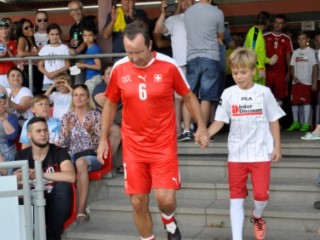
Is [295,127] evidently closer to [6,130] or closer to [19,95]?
[19,95]

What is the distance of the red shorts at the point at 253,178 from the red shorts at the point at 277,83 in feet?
14.3

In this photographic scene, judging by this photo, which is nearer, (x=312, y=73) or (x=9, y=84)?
(x=9, y=84)

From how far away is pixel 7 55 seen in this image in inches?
332

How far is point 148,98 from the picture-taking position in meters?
4.71

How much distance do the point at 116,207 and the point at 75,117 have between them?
1.17m

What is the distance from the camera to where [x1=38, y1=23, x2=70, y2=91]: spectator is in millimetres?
8141

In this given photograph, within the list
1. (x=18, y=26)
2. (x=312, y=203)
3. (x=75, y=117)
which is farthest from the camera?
(x=18, y=26)

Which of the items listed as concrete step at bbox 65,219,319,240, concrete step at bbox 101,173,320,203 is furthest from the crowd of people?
concrete step at bbox 101,173,320,203

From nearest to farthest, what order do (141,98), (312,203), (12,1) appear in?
1. (141,98)
2. (312,203)
3. (12,1)

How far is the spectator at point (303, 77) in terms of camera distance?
9.70 metres

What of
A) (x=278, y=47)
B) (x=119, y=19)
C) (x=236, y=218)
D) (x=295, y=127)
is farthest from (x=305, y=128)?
(x=236, y=218)

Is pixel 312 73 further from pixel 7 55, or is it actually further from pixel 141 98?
pixel 141 98

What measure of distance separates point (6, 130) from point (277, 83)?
171 inches

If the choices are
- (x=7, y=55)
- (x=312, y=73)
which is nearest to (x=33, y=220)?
(x=7, y=55)
